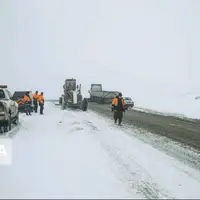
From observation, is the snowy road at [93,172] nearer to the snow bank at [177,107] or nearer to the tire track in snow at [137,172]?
the tire track in snow at [137,172]

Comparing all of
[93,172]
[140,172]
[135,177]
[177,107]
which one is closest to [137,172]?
[140,172]

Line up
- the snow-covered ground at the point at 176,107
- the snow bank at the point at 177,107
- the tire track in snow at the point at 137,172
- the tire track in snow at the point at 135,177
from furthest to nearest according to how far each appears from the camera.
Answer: the snow bank at the point at 177,107 < the snow-covered ground at the point at 176,107 < the tire track in snow at the point at 137,172 < the tire track in snow at the point at 135,177

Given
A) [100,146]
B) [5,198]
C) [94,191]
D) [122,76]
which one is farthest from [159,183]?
[122,76]

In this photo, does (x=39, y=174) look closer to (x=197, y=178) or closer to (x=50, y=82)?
(x=197, y=178)

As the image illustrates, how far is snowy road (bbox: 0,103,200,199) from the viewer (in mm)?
6570

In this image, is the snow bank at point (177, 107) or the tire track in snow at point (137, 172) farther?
the snow bank at point (177, 107)

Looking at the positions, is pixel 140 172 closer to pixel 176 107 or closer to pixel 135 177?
pixel 135 177

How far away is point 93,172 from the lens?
7891 mm

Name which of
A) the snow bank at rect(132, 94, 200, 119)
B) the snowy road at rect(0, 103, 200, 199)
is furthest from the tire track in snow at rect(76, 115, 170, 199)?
the snow bank at rect(132, 94, 200, 119)

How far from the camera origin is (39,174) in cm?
766

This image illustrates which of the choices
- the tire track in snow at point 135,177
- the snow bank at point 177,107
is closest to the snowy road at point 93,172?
the tire track in snow at point 135,177

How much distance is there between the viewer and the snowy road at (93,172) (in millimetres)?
6570

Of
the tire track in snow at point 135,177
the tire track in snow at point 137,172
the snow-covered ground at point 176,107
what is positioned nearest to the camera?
the tire track in snow at point 135,177

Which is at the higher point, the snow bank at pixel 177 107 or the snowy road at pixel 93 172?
the snowy road at pixel 93 172
